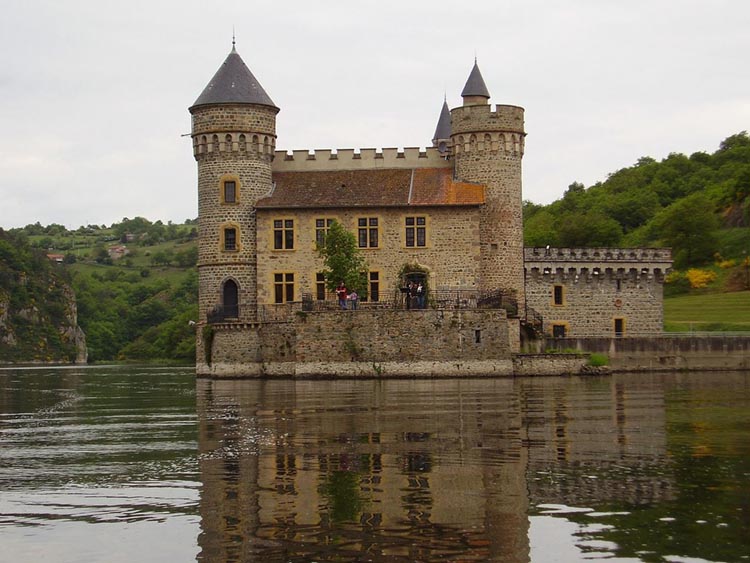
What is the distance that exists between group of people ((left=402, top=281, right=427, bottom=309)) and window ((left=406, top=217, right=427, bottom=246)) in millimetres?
2747

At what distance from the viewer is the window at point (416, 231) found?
180 ft

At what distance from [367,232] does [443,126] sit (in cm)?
2172

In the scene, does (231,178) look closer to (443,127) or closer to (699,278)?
(443,127)

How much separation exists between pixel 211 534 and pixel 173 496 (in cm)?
261

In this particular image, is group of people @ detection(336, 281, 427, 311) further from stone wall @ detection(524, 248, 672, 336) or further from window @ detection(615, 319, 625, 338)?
window @ detection(615, 319, 625, 338)

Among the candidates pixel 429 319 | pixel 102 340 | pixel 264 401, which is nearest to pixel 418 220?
pixel 429 319

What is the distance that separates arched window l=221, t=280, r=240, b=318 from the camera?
5503 cm

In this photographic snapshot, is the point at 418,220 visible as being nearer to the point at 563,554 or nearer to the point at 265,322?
the point at 265,322

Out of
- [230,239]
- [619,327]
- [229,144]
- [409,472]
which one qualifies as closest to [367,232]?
[230,239]

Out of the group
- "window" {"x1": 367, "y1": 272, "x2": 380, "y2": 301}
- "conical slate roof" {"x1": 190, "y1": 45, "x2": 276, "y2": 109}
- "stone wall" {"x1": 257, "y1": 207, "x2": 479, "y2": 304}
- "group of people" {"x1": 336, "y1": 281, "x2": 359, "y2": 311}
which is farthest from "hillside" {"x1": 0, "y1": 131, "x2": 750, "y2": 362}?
"conical slate roof" {"x1": 190, "y1": 45, "x2": 276, "y2": 109}

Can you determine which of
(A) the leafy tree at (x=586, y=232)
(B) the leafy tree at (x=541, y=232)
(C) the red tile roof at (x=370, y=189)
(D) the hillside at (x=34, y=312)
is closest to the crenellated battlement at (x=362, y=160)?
(C) the red tile roof at (x=370, y=189)

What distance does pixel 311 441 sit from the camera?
22.3 m

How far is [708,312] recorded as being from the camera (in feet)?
229

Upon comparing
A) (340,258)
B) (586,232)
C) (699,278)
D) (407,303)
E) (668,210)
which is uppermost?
(668,210)
